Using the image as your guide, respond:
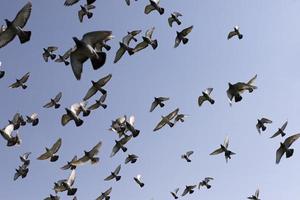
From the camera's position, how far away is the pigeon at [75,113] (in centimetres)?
2867

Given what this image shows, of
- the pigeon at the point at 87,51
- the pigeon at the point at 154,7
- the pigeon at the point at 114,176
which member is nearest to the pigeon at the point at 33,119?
the pigeon at the point at 114,176

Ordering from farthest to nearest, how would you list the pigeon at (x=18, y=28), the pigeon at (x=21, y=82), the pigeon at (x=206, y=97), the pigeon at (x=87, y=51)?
the pigeon at (x=21, y=82)
the pigeon at (x=206, y=97)
the pigeon at (x=18, y=28)
the pigeon at (x=87, y=51)

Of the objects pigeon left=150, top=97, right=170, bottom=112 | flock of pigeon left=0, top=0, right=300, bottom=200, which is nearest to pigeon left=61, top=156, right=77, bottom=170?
flock of pigeon left=0, top=0, right=300, bottom=200

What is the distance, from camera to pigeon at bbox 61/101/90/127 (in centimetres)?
2867

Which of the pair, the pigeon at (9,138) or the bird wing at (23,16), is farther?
the pigeon at (9,138)

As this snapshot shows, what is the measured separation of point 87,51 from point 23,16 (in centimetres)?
371

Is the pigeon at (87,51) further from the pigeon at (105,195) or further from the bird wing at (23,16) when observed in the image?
the pigeon at (105,195)

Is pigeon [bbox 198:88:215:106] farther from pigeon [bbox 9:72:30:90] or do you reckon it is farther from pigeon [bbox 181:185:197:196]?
pigeon [bbox 9:72:30:90]

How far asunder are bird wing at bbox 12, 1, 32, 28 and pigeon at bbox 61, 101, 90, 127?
6521mm

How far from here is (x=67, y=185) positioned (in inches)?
1200

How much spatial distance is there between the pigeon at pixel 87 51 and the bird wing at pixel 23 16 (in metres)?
2.80

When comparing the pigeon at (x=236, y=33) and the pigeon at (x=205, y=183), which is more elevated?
the pigeon at (x=236, y=33)

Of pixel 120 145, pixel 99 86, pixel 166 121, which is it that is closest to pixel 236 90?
pixel 166 121

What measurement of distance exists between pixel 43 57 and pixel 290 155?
55.7 feet
